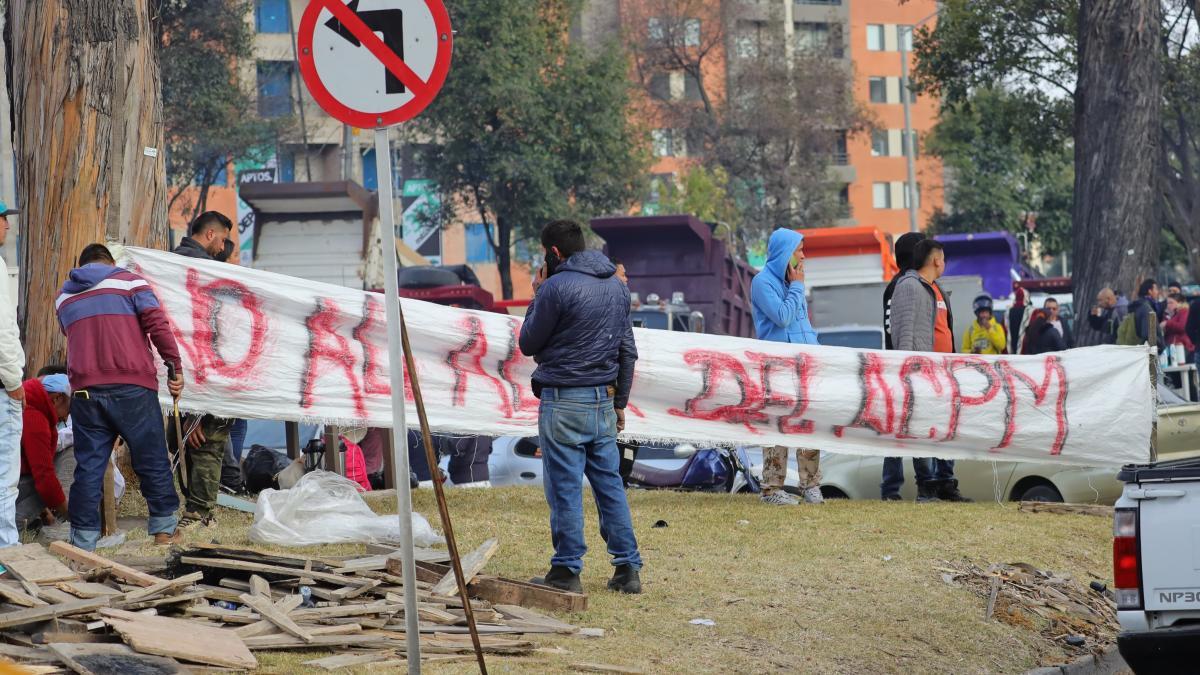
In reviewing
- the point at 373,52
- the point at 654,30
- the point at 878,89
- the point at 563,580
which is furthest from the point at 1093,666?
the point at 878,89

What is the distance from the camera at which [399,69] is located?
19.4 feet

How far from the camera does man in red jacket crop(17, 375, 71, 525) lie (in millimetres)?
9430

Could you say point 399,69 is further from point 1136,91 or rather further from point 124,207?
point 1136,91

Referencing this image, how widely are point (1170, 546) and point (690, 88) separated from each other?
210ft

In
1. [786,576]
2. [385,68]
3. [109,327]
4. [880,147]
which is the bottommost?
[786,576]

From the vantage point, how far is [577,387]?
26.6 feet

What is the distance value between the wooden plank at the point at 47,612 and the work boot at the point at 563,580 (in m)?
2.22

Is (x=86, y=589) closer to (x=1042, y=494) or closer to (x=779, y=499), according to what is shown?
(x=779, y=499)

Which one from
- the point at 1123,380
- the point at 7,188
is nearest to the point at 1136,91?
the point at 1123,380

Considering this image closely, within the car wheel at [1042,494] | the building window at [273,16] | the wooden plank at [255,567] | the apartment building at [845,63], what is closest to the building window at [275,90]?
the building window at [273,16]

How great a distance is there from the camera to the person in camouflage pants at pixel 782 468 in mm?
12062

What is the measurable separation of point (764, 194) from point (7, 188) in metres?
32.5

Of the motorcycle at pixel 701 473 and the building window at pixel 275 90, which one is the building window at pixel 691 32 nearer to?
the building window at pixel 275 90

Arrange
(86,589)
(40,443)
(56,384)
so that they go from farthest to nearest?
(56,384) → (40,443) → (86,589)
